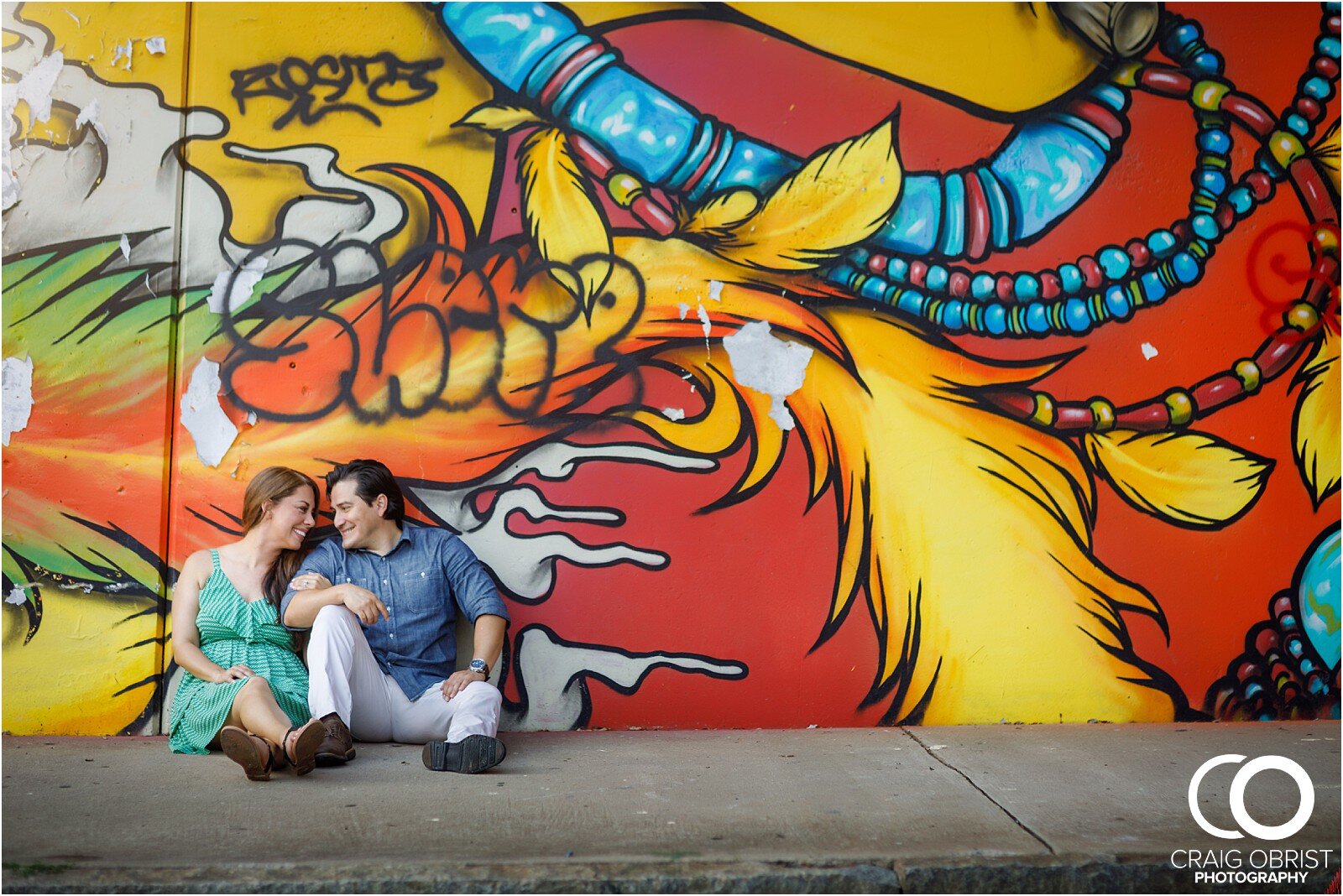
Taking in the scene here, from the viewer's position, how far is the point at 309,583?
406 cm

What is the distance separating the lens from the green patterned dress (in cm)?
398

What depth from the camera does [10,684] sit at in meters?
4.30

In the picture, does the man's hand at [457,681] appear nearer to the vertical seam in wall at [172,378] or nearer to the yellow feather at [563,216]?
the vertical seam in wall at [172,378]

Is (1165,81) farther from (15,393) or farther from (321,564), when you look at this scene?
(15,393)

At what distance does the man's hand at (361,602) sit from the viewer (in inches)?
154

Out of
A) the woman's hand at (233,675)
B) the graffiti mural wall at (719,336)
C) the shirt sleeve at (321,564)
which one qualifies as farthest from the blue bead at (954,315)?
the woman's hand at (233,675)

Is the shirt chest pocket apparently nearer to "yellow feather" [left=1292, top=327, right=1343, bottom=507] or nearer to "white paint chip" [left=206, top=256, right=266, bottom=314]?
"white paint chip" [left=206, top=256, right=266, bottom=314]

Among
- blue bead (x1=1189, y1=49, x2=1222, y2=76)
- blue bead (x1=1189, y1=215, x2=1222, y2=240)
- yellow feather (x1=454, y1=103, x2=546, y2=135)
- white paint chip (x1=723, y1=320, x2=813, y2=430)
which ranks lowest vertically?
white paint chip (x1=723, y1=320, x2=813, y2=430)

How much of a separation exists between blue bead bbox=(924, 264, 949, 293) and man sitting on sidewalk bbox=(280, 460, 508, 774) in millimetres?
2267

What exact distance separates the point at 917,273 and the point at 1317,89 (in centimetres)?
202

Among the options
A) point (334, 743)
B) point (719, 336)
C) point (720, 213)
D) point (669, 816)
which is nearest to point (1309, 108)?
point (720, 213)

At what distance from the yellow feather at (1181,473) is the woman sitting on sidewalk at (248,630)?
3408mm

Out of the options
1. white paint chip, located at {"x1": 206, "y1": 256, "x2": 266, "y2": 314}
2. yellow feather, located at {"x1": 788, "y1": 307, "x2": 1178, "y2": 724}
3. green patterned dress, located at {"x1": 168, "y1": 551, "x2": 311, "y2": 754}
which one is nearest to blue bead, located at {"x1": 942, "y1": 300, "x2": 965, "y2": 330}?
yellow feather, located at {"x1": 788, "y1": 307, "x2": 1178, "y2": 724}

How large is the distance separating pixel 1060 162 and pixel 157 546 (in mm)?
4200
